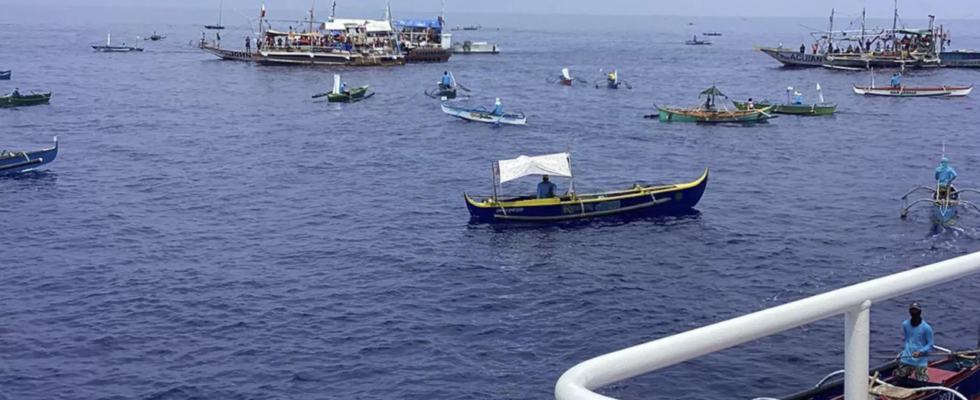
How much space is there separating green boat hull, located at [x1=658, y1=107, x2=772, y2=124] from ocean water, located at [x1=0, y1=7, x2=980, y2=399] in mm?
1038

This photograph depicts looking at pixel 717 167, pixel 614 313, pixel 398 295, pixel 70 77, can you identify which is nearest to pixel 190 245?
pixel 398 295

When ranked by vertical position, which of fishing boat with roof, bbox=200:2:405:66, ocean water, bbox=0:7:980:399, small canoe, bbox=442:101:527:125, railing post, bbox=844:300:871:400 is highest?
fishing boat with roof, bbox=200:2:405:66

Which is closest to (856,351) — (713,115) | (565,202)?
(565,202)

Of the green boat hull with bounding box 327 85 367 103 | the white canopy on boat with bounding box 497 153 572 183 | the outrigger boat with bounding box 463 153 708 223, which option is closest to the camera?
the outrigger boat with bounding box 463 153 708 223

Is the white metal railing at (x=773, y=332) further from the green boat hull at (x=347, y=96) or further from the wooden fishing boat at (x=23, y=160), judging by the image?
the green boat hull at (x=347, y=96)

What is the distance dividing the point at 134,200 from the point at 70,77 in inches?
3110

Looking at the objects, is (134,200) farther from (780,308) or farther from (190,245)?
(780,308)

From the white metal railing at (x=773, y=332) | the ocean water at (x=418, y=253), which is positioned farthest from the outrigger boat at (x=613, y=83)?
the white metal railing at (x=773, y=332)

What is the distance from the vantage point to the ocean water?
104ft

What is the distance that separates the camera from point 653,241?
46.9 metres

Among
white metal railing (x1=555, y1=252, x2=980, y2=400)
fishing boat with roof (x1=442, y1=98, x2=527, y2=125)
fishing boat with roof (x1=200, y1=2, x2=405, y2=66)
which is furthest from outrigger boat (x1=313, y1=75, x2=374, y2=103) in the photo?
white metal railing (x1=555, y1=252, x2=980, y2=400)

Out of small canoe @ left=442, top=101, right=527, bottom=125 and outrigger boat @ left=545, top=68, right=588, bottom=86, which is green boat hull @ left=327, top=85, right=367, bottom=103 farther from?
outrigger boat @ left=545, top=68, right=588, bottom=86

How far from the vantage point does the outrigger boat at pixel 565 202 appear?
48969mm

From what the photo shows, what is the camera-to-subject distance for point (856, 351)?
4352mm
